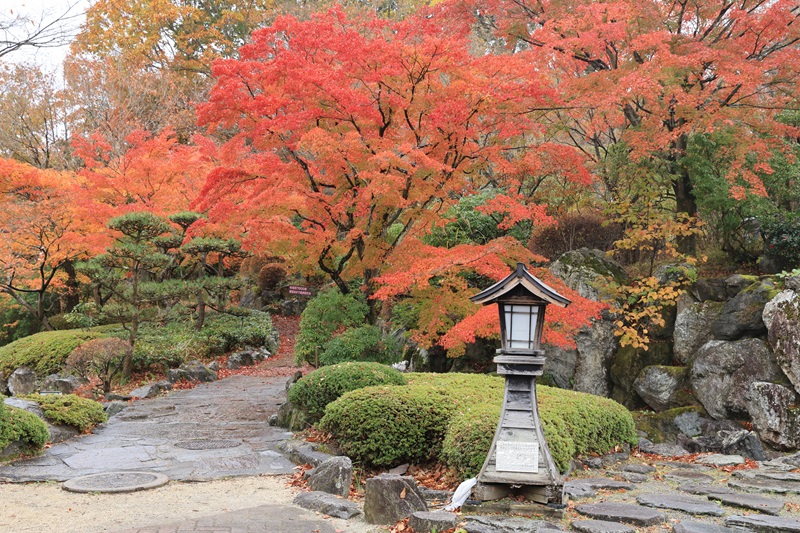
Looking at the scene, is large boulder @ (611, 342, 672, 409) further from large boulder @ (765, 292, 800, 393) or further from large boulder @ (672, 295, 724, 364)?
large boulder @ (765, 292, 800, 393)

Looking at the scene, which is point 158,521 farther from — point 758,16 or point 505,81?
point 758,16

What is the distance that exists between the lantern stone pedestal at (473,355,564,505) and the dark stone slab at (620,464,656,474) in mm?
2326

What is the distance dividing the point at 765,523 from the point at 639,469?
2798 millimetres

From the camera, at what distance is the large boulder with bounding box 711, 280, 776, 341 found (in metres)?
10.5

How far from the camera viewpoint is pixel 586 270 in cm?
1229

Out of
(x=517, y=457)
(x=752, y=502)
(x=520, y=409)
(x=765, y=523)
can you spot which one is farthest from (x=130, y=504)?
(x=752, y=502)

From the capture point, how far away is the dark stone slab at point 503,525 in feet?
15.8

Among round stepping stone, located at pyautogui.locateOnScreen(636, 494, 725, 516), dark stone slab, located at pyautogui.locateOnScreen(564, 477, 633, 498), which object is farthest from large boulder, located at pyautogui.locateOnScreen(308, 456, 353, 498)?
round stepping stone, located at pyautogui.locateOnScreen(636, 494, 725, 516)

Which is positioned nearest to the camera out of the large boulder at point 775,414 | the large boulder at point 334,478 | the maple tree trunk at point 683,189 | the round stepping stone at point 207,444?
the large boulder at point 334,478

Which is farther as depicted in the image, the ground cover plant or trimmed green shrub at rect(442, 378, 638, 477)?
the ground cover plant

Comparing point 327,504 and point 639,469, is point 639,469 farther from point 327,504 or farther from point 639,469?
point 327,504

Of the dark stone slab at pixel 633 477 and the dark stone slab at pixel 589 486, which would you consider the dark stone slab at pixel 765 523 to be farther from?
the dark stone slab at pixel 633 477

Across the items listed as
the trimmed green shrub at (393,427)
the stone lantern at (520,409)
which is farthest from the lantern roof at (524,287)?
the trimmed green shrub at (393,427)

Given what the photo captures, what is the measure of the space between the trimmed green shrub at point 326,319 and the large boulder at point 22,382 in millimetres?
7252
